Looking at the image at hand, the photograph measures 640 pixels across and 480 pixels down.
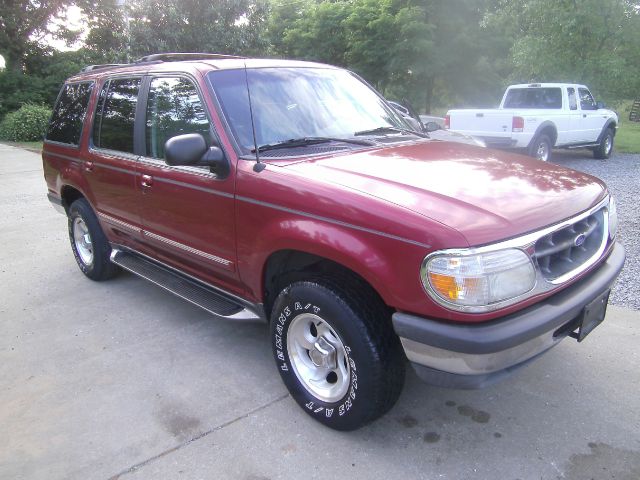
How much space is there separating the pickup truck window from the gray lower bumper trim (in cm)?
1044

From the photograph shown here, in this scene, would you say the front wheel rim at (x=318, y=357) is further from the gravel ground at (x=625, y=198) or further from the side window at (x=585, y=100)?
the side window at (x=585, y=100)

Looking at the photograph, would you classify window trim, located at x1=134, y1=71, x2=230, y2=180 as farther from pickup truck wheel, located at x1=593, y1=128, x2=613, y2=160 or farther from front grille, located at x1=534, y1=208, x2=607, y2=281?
pickup truck wheel, located at x1=593, y1=128, x2=613, y2=160

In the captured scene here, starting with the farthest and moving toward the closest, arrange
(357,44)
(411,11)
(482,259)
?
(357,44)
(411,11)
(482,259)

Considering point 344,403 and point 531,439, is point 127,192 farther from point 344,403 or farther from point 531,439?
point 531,439

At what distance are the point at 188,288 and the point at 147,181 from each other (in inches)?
32.6

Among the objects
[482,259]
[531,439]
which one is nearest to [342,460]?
[531,439]

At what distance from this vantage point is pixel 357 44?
21391 millimetres

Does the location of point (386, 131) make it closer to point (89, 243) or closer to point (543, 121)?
point (89, 243)

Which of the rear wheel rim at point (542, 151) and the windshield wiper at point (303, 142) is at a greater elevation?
the windshield wiper at point (303, 142)

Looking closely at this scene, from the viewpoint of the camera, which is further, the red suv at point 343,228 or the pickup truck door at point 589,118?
the pickup truck door at point 589,118

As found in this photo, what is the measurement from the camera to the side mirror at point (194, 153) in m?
2.84

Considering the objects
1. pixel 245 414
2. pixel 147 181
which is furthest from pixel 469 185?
pixel 147 181

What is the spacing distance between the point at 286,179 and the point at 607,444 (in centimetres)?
217

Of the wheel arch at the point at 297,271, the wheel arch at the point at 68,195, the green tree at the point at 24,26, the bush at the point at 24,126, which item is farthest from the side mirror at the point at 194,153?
the green tree at the point at 24,26
